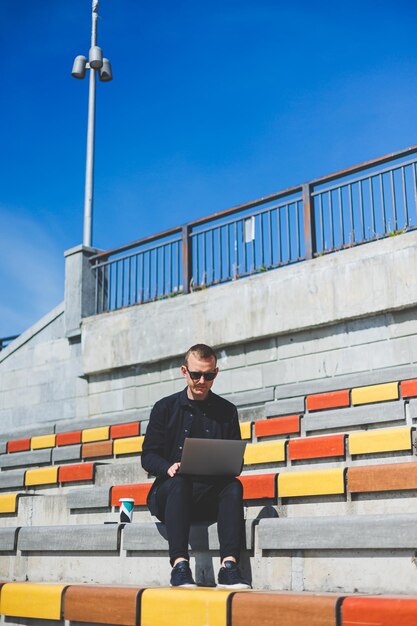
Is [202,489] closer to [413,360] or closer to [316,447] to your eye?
[316,447]

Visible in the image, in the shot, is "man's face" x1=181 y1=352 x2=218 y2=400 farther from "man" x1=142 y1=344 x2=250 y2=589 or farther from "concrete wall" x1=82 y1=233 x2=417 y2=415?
"concrete wall" x1=82 y1=233 x2=417 y2=415

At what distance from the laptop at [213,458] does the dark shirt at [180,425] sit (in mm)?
292

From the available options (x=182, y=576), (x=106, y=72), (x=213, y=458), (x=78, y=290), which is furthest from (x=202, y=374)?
(x=106, y=72)

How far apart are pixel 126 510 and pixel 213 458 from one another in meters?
0.91

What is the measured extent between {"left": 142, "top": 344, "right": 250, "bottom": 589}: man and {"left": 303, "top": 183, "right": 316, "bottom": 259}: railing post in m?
5.00

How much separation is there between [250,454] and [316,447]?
20.2 inches

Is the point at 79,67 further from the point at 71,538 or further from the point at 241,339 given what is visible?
the point at 71,538

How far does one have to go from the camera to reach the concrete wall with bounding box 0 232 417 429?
833cm

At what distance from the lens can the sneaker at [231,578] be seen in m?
3.51

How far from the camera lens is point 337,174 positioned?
921 centimetres

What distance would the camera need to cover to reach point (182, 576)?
11.9ft

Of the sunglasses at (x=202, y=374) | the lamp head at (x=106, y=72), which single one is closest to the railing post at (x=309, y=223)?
the sunglasses at (x=202, y=374)

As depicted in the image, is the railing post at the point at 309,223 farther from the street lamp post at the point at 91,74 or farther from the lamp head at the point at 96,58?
the lamp head at the point at 96,58

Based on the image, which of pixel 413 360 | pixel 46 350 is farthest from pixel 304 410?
pixel 46 350
